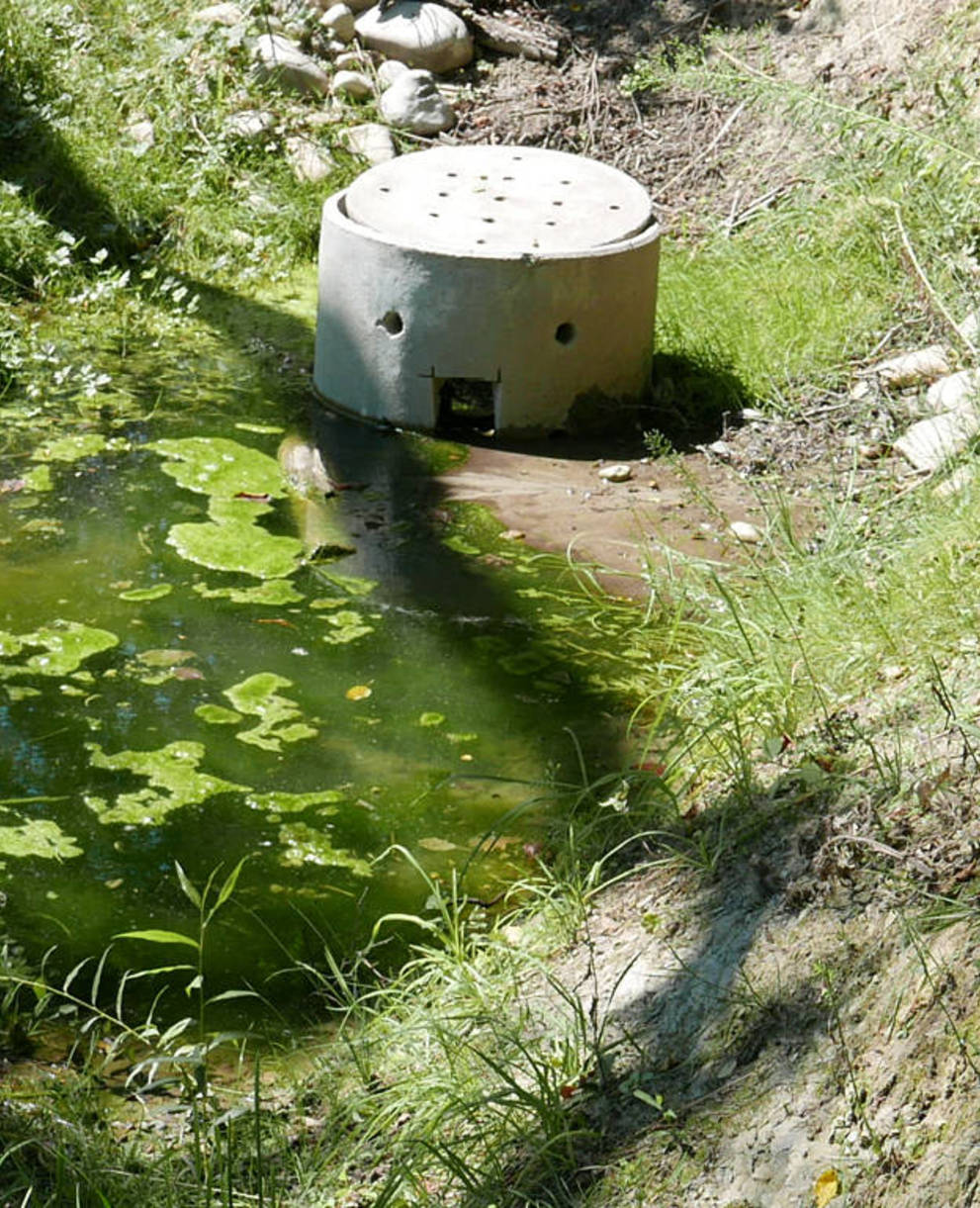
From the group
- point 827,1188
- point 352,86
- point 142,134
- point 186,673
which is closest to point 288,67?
point 352,86

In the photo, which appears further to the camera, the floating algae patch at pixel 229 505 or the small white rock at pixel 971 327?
the floating algae patch at pixel 229 505

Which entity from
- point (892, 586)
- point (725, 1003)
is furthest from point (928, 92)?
point (725, 1003)

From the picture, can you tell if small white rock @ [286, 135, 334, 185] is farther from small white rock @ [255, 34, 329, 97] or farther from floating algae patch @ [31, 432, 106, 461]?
floating algae patch @ [31, 432, 106, 461]

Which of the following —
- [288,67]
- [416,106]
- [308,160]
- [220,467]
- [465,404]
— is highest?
[288,67]

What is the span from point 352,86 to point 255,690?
530 centimetres

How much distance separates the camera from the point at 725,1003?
2.70 meters

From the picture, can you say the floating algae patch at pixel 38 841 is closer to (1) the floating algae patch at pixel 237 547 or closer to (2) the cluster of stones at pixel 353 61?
(1) the floating algae patch at pixel 237 547

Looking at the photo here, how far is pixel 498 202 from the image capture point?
6348 mm

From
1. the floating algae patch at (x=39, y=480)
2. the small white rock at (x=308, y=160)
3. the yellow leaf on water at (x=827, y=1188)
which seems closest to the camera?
the yellow leaf on water at (x=827, y=1188)

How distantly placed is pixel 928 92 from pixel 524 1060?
20.0 feet

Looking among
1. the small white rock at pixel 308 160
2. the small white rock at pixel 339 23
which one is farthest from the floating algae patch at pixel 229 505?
the small white rock at pixel 339 23

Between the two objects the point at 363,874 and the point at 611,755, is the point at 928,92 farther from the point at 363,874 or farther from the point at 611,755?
the point at 363,874

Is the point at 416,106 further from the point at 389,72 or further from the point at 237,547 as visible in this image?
the point at 237,547

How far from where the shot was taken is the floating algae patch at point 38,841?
370 centimetres
